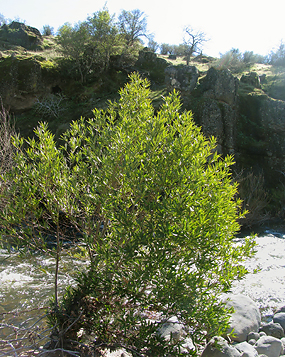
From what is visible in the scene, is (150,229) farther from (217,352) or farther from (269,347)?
(269,347)

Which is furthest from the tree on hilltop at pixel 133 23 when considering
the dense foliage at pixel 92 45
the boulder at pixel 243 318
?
the boulder at pixel 243 318

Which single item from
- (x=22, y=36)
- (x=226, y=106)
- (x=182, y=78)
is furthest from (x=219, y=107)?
(x=22, y=36)

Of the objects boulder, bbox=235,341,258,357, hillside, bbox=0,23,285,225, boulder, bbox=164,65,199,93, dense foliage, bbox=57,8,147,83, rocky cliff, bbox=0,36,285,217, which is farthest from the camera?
dense foliage, bbox=57,8,147,83

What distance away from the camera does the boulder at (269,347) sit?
14.0ft

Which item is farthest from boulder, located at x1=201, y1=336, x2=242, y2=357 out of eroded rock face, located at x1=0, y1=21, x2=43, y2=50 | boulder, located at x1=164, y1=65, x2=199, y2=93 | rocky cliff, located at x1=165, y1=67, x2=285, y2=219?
eroded rock face, located at x1=0, y1=21, x2=43, y2=50

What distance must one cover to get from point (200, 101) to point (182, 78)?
2694 millimetres

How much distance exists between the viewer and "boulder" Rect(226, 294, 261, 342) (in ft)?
15.5

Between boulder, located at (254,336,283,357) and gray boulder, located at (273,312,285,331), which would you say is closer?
boulder, located at (254,336,283,357)

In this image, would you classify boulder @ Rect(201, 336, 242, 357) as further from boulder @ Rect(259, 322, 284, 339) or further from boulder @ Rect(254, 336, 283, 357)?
boulder @ Rect(259, 322, 284, 339)

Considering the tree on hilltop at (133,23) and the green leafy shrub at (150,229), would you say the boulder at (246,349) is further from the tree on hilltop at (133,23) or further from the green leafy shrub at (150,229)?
the tree on hilltop at (133,23)

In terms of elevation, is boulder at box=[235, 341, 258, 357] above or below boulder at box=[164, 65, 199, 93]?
below

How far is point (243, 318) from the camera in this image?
4945 millimetres

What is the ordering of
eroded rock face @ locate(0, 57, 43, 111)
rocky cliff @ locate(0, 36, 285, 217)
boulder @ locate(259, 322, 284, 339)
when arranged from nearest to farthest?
1. boulder @ locate(259, 322, 284, 339)
2. rocky cliff @ locate(0, 36, 285, 217)
3. eroded rock face @ locate(0, 57, 43, 111)

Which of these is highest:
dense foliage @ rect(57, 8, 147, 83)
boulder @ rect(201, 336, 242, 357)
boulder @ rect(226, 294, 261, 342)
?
dense foliage @ rect(57, 8, 147, 83)
